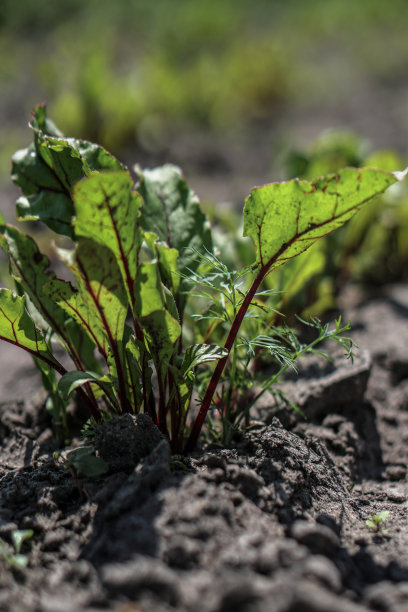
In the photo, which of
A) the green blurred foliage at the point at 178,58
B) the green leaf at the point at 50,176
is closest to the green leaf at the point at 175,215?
the green leaf at the point at 50,176

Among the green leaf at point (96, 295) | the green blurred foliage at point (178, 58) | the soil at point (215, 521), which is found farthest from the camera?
the green blurred foliage at point (178, 58)

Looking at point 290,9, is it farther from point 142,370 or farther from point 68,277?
point 142,370

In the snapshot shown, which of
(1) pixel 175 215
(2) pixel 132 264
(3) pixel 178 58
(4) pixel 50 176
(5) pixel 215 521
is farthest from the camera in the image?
(3) pixel 178 58

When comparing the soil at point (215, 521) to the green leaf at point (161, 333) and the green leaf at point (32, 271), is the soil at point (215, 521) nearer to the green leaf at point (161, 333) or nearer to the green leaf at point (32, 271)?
the green leaf at point (161, 333)

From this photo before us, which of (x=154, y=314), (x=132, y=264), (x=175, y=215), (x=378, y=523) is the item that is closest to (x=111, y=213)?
(x=132, y=264)

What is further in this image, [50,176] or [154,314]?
[50,176]

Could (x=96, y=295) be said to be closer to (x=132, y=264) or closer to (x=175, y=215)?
(x=132, y=264)

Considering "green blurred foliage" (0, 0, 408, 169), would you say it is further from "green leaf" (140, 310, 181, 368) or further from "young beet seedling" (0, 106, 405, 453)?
"green leaf" (140, 310, 181, 368)

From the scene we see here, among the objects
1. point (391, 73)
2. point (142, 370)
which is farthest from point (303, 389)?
point (391, 73)
